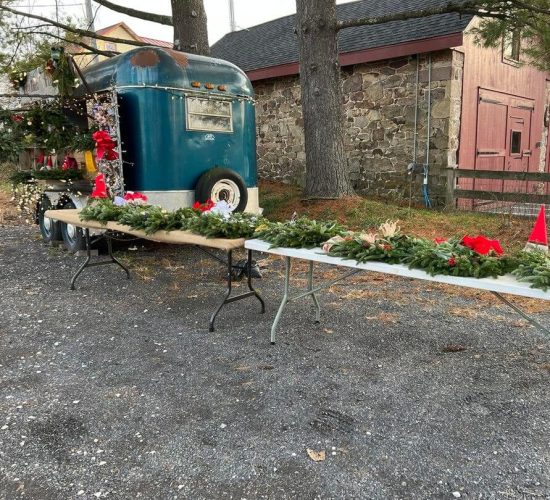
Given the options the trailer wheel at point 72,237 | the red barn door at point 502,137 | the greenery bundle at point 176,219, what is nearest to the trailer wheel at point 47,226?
the trailer wheel at point 72,237

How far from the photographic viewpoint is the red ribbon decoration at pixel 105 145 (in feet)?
21.3

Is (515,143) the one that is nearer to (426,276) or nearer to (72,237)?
(72,237)

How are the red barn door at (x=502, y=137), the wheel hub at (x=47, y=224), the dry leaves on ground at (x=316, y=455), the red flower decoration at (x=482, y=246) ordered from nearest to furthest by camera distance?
the dry leaves on ground at (x=316, y=455) → the red flower decoration at (x=482, y=246) → the wheel hub at (x=47, y=224) → the red barn door at (x=502, y=137)

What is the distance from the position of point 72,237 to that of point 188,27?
493cm

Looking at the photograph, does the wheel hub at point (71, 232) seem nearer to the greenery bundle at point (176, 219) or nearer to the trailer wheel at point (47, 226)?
the trailer wheel at point (47, 226)

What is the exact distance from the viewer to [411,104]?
35.2 feet

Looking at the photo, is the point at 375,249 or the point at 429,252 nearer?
the point at 429,252

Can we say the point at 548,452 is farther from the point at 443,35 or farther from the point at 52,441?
the point at 443,35

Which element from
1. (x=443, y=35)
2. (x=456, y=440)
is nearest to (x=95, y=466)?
(x=456, y=440)

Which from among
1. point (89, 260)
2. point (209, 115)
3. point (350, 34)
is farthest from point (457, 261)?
point (350, 34)

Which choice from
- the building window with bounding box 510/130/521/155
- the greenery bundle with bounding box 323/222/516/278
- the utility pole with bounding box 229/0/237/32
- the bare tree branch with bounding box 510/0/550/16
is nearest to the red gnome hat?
the greenery bundle with bounding box 323/222/516/278

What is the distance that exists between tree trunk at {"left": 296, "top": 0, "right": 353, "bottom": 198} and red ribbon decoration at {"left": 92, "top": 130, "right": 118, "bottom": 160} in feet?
12.9

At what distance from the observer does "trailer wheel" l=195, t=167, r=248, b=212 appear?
6.95 meters

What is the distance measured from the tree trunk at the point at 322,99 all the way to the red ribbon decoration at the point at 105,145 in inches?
155
